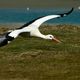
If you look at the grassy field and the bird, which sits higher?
the bird

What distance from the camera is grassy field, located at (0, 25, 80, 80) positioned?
15008 mm

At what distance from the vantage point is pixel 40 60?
57.1 feet

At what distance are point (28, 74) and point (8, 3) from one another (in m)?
52.7

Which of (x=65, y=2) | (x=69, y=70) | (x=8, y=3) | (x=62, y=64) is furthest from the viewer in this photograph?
(x=65, y=2)

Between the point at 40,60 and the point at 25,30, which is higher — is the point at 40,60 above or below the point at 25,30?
below

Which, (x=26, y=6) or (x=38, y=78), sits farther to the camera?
(x=26, y=6)

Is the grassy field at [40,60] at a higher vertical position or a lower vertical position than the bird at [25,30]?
lower

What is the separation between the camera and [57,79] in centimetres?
1448

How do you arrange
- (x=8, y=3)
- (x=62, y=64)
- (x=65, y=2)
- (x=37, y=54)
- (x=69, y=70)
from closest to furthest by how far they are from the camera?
→ (x=69, y=70)
(x=62, y=64)
(x=37, y=54)
(x=8, y=3)
(x=65, y=2)

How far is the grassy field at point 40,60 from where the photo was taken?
15.0 metres

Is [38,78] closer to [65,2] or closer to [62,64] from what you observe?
[62,64]

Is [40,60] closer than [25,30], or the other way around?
[25,30]

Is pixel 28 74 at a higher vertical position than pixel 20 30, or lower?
lower

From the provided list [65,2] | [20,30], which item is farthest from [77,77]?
[65,2]
